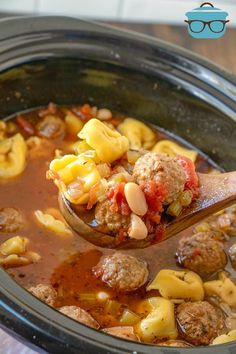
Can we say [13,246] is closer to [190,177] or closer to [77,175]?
[77,175]

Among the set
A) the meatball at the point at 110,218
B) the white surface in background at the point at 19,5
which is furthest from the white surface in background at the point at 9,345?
the white surface in background at the point at 19,5

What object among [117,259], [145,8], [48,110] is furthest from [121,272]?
[145,8]

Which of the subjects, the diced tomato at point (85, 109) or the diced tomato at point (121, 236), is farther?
the diced tomato at point (85, 109)

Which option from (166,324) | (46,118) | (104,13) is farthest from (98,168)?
(104,13)

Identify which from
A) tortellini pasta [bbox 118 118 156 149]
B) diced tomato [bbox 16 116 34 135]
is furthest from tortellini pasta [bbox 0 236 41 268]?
tortellini pasta [bbox 118 118 156 149]

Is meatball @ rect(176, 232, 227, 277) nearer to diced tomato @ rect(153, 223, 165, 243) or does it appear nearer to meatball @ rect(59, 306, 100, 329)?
diced tomato @ rect(153, 223, 165, 243)

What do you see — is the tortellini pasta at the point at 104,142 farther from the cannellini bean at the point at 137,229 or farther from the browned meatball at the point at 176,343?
the browned meatball at the point at 176,343
